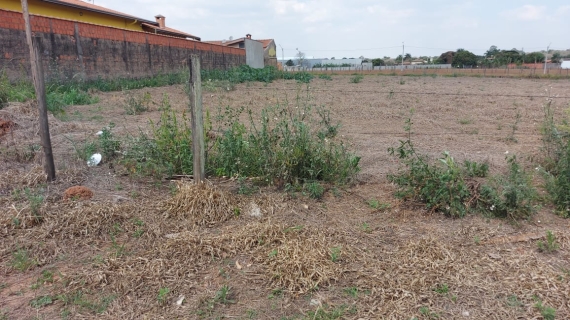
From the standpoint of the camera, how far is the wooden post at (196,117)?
3.60 meters

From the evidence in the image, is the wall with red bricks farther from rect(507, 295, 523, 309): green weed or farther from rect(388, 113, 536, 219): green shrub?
rect(507, 295, 523, 309): green weed

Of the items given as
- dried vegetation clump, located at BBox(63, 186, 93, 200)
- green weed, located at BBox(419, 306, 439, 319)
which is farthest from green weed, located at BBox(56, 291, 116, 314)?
green weed, located at BBox(419, 306, 439, 319)

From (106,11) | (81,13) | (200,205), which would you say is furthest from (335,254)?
(106,11)

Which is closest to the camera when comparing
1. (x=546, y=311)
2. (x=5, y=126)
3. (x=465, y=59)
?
(x=546, y=311)

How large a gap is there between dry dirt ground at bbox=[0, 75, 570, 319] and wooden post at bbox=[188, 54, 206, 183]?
206 millimetres

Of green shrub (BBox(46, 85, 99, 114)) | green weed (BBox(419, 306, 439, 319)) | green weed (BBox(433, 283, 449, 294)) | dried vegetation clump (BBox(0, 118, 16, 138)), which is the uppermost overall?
green shrub (BBox(46, 85, 99, 114))

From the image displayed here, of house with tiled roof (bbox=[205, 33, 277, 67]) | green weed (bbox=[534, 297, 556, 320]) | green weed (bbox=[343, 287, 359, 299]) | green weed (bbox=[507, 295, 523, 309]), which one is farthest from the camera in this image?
house with tiled roof (bbox=[205, 33, 277, 67])

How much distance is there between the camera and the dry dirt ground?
2.33 metres

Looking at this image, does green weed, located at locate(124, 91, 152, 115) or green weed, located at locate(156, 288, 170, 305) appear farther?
green weed, located at locate(124, 91, 152, 115)

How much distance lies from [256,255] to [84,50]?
13014 mm

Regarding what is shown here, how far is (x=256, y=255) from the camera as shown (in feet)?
9.21

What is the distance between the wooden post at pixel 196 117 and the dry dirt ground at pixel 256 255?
0.21 m

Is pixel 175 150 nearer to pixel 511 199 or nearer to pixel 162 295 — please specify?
pixel 162 295

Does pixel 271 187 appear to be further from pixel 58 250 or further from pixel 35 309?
pixel 35 309
